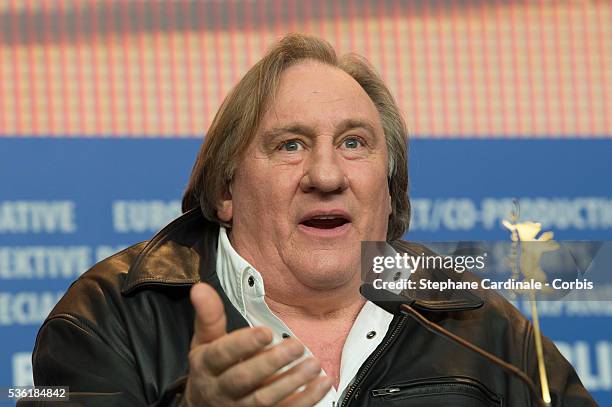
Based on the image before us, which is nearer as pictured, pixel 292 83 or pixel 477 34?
pixel 292 83

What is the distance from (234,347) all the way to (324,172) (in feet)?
2.46

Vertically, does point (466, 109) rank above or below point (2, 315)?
above

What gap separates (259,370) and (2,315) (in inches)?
70.0

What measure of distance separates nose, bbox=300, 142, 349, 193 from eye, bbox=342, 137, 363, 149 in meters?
0.04

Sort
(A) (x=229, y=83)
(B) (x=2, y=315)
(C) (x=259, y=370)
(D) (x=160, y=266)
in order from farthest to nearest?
(A) (x=229, y=83) < (B) (x=2, y=315) < (D) (x=160, y=266) < (C) (x=259, y=370)

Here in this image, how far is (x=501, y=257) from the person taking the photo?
6.08 feet

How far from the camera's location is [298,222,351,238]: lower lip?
235cm

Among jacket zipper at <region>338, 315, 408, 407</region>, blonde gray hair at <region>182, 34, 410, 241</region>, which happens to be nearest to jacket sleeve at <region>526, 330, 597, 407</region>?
jacket zipper at <region>338, 315, 408, 407</region>

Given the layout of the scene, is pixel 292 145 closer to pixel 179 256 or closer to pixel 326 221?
pixel 326 221

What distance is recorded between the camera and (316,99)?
2.43m

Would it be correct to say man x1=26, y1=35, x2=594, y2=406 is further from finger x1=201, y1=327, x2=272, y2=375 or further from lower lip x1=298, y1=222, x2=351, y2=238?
finger x1=201, y1=327, x2=272, y2=375

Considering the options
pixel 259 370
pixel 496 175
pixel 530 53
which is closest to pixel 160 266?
pixel 259 370

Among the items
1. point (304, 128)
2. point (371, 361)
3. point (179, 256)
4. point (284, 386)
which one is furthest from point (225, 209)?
point (284, 386)

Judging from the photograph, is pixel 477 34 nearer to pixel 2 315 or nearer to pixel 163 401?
pixel 2 315
